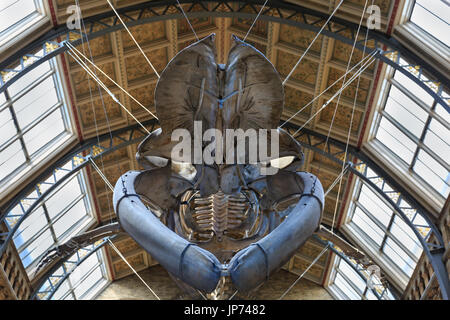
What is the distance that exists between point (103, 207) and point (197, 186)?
40.7 ft

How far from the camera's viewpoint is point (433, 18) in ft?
43.5

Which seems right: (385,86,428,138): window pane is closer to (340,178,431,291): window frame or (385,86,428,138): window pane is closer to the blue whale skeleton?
(340,178,431,291): window frame

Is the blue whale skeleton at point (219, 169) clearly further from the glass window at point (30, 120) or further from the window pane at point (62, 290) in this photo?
the window pane at point (62, 290)

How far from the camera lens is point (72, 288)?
21906 mm

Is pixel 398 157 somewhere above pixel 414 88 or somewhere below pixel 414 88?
below

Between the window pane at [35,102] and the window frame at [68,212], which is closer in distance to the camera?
the window pane at [35,102]

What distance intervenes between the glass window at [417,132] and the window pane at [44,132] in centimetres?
825

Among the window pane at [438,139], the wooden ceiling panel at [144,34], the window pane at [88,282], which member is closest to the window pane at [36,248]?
the window pane at [88,282]

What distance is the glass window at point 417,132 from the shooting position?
48.1 ft

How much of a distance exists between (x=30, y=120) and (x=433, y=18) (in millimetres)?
9600

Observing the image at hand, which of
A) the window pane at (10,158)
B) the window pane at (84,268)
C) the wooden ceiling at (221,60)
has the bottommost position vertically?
the window pane at (10,158)

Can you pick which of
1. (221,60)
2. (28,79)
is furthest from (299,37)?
(28,79)

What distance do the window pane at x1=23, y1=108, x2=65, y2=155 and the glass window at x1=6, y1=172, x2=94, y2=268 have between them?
49.1 inches

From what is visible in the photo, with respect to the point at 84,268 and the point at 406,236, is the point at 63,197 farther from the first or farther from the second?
the point at 406,236
